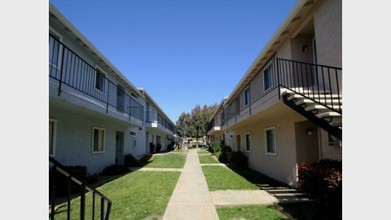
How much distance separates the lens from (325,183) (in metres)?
5.36

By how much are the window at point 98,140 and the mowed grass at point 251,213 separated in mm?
8883

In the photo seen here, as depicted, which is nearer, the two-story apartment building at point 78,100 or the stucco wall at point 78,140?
the two-story apartment building at point 78,100

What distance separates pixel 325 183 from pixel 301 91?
10.0 feet

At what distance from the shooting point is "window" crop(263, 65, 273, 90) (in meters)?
12.2

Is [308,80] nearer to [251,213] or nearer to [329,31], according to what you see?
[329,31]

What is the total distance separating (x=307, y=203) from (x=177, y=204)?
3652 mm

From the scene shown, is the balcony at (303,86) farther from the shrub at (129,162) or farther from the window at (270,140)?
the shrub at (129,162)

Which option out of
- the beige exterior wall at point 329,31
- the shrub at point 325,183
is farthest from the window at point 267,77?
the shrub at point 325,183

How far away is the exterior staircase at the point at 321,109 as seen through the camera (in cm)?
568

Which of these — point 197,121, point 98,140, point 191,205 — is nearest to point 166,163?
point 98,140
